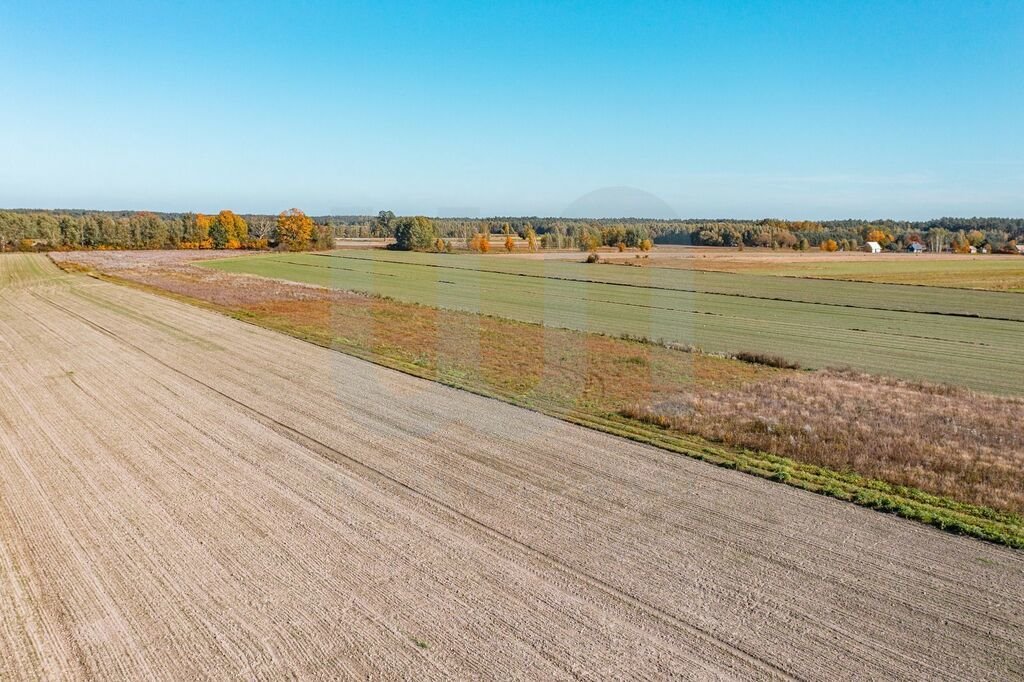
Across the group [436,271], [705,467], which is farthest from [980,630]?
[436,271]

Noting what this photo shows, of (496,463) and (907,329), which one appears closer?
(496,463)

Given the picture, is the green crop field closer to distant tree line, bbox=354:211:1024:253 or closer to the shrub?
the shrub

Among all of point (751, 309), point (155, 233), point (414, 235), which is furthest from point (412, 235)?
point (751, 309)

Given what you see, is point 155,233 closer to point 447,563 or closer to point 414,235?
point 414,235

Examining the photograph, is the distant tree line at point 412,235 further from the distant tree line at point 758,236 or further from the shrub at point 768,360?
the shrub at point 768,360

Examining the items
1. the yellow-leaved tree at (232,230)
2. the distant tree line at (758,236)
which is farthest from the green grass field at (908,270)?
the yellow-leaved tree at (232,230)

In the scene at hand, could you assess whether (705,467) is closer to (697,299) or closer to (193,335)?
(193,335)

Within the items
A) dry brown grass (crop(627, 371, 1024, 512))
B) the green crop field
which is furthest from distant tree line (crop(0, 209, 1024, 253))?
dry brown grass (crop(627, 371, 1024, 512))
